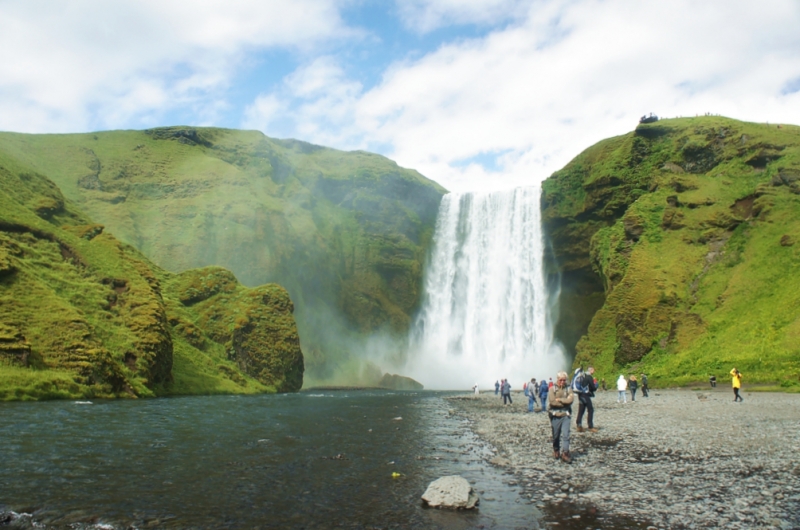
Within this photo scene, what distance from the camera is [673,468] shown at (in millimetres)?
11031

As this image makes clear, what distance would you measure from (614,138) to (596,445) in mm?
65401

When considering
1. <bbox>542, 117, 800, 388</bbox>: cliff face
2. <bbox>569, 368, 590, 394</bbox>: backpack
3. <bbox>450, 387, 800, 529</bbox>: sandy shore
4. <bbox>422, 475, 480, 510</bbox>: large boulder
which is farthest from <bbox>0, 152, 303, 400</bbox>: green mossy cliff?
<bbox>542, 117, 800, 388</bbox>: cliff face

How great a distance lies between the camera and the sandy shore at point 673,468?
7.86 m

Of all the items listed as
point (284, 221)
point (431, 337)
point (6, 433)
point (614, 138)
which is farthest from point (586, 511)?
point (284, 221)

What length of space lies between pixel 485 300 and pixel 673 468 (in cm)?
6740

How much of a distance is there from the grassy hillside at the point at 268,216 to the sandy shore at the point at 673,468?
2664 inches

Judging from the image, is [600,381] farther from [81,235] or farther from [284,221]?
[284,221]

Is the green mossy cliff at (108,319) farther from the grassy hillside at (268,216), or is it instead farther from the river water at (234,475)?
the grassy hillside at (268,216)

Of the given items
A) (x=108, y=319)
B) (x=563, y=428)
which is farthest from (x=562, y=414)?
(x=108, y=319)

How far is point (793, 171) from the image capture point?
50562 mm

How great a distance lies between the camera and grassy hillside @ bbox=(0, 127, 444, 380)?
88312 mm

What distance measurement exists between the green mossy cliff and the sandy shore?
27518 millimetres

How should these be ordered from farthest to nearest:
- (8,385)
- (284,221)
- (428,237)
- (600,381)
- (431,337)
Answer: (428,237) < (284,221) < (431,337) < (600,381) < (8,385)

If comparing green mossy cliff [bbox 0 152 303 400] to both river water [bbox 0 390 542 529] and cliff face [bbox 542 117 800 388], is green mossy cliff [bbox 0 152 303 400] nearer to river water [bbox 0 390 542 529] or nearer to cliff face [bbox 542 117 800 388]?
river water [bbox 0 390 542 529]
